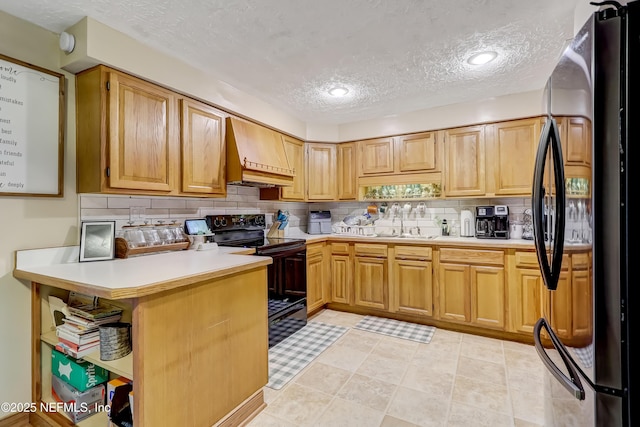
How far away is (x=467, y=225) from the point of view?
3264mm

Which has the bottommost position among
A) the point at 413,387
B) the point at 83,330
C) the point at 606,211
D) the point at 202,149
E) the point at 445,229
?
the point at 413,387

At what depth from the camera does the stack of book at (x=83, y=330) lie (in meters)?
1.48

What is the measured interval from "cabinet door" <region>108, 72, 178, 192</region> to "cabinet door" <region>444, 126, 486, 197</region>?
2696 mm

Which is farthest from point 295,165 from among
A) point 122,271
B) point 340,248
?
point 122,271

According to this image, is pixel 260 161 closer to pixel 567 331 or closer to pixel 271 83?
pixel 271 83

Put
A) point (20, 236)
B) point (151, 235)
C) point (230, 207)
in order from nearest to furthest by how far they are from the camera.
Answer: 1. point (20, 236)
2. point (151, 235)
3. point (230, 207)

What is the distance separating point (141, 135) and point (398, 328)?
2876mm

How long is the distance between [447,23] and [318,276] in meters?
2.65

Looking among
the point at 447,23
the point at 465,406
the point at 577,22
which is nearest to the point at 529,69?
the point at 577,22

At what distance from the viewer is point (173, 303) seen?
136 centimetres

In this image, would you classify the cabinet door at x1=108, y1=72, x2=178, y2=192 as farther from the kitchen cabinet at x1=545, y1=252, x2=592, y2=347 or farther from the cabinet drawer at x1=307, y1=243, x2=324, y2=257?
the kitchen cabinet at x1=545, y1=252, x2=592, y2=347

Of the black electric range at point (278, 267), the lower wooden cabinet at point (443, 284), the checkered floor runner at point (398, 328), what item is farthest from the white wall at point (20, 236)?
the checkered floor runner at point (398, 328)

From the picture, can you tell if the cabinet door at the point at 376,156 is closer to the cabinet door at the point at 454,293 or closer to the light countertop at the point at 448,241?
the light countertop at the point at 448,241

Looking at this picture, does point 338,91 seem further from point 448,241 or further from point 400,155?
point 448,241
